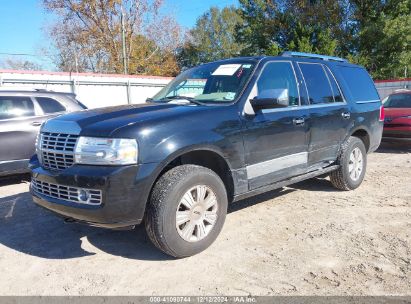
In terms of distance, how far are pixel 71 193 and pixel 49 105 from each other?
438 cm

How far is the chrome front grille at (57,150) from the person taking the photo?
349 cm

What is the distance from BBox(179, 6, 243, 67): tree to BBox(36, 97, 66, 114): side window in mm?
47461

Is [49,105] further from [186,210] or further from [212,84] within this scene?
[186,210]

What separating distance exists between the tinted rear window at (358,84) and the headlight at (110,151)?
12.7 ft

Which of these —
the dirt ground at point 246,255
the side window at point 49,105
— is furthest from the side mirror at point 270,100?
the side window at point 49,105

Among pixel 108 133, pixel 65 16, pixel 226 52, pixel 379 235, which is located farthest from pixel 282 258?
pixel 226 52

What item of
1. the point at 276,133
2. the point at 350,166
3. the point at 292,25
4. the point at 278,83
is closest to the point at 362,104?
the point at 350,166

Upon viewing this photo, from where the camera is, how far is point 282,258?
3.70 metres

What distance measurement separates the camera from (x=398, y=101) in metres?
11.0

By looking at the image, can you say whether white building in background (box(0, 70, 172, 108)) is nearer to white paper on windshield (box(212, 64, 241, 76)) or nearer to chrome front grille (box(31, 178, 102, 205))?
white paper on windshield (box(212, 64, 241, 76))

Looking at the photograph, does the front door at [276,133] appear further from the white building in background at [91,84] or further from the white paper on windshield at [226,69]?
the white building in background at [91,84]

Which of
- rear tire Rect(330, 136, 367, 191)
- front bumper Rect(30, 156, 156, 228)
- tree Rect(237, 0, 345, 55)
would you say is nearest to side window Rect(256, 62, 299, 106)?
rear tire Rect(330, 136, 367, 191)

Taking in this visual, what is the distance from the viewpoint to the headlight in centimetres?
326

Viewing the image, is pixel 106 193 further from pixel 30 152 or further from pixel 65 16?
pixel 65 16
